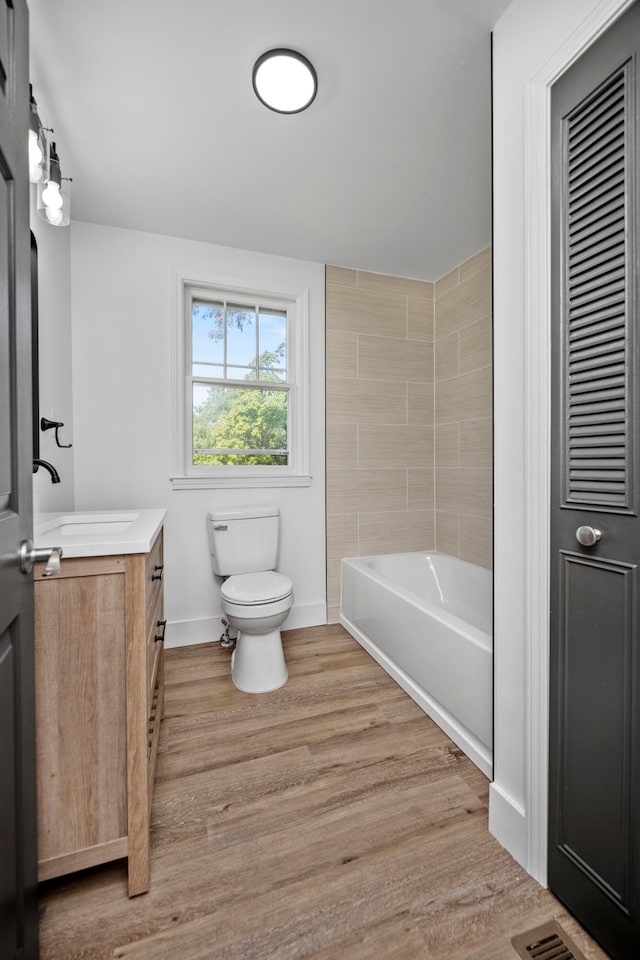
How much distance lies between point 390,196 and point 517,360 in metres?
1.43

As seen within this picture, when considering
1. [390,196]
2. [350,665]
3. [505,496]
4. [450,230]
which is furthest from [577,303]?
[350,665]

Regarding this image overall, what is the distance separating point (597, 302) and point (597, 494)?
0.45 meters

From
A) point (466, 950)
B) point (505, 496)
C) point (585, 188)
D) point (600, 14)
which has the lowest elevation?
point (466, 950)

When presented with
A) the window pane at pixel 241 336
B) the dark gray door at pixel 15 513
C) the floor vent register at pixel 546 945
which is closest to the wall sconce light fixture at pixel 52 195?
the dark gray door at pixel 15 513

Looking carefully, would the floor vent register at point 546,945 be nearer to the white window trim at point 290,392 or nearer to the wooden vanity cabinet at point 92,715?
the wooden vanity cabinet at point 92,715

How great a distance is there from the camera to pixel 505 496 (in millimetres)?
1271

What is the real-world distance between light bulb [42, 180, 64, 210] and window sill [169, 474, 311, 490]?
143 centimetres

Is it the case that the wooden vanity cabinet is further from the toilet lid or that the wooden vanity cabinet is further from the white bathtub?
the white bathtub

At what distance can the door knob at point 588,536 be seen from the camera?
0.98 metres

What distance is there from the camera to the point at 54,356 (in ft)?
6.58

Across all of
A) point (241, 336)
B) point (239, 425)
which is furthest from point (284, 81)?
point (239, 425)

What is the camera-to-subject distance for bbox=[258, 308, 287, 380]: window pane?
2.80m

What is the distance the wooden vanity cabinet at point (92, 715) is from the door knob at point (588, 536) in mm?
1085

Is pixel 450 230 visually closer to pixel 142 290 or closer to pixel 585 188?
pixel 585 188
